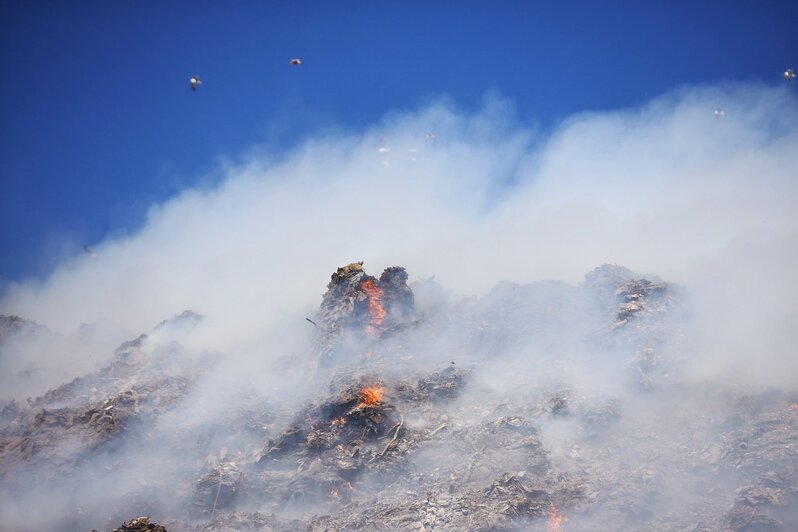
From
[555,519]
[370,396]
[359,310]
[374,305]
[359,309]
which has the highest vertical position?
[374,305]

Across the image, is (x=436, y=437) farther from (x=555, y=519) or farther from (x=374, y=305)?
(x=374, y=305)

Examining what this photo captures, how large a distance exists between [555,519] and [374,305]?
105 feet

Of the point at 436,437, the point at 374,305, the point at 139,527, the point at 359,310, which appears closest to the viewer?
the point at 139,527

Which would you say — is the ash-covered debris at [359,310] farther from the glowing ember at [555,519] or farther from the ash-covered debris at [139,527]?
the glowing ember at [555,519]

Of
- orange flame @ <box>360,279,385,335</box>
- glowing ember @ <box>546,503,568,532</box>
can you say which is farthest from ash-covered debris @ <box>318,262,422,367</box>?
glowing ember @ <box>546,503,568,532</box>

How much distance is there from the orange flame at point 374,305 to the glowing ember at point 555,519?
29325 mm

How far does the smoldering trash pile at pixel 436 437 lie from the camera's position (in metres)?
25.4

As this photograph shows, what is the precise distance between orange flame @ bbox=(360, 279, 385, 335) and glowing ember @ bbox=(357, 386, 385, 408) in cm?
1291

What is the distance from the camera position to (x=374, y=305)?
173 feet


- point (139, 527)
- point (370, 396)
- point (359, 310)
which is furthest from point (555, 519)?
point (359, 310)

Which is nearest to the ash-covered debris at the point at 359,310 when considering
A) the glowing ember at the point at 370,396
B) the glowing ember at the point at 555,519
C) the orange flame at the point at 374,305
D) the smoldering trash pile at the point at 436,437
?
the orange flame at the point at 374,305

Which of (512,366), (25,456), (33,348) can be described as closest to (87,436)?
(25,456)

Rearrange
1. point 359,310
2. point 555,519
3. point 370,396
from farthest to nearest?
point 359,310
point 370,396
point 555,519

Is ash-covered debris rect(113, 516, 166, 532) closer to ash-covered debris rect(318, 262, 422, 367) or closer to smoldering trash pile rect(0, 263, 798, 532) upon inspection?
smoldering trash pile rect(0, 263, 798, 532)
